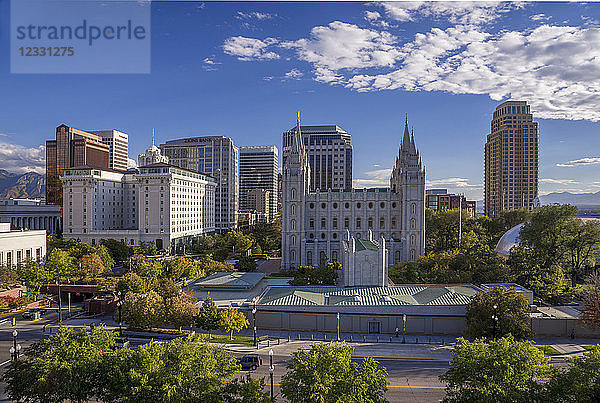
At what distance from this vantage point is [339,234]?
90.5 m

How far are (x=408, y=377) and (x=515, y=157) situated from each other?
156 metres

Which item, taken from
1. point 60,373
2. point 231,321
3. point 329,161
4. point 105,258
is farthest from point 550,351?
point 329,161

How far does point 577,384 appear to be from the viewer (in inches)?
762

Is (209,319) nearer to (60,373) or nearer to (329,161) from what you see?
(60,373)

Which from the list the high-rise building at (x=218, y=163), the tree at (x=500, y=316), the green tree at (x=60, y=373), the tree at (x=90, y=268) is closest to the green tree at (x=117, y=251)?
the tree at (x=90, y=268)

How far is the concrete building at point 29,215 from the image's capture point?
105 m

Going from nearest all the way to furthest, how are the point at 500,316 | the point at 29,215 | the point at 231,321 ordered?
the point at 500,316, the point at 231,321, the point at 29,215

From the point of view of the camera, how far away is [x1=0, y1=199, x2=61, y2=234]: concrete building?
345 ft

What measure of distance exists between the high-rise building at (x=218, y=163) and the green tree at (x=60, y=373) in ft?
471

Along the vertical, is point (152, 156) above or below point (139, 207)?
above

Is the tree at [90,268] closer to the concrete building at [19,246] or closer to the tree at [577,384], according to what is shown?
the concrete building at [19,246]

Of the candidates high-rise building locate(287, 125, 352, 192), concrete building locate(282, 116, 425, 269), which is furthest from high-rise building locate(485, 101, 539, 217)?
concrete building locate(282, 116, 425, 269)

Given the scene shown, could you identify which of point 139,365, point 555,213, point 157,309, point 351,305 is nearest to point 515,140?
point 555,213

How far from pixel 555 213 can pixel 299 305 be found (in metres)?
48.5
